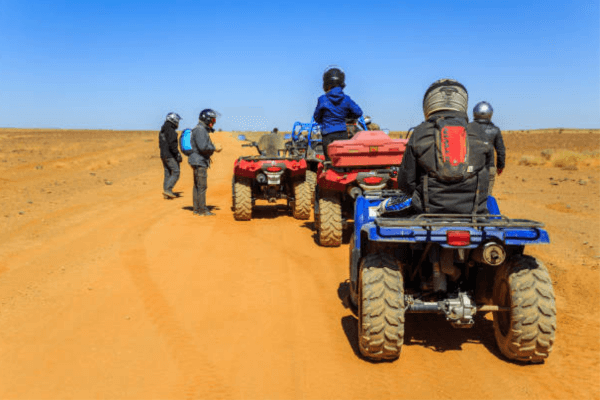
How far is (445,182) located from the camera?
3.96m

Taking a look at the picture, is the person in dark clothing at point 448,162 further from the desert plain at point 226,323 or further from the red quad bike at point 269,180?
the red quad bike at point 269,180

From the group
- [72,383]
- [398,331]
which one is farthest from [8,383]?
[398,331]

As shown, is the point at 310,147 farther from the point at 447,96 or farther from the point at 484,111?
the point at 447,96

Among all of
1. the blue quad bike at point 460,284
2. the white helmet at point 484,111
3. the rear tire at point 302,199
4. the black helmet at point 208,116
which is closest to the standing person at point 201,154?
the black helmet at point 208,116

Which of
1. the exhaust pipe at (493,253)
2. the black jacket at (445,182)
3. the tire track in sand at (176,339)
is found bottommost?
the tire track in sand at (176,339)

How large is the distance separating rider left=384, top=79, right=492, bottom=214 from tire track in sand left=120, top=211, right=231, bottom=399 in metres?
2.07

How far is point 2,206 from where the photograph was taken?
37.2ft

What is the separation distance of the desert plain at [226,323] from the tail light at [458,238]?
1.02 metres

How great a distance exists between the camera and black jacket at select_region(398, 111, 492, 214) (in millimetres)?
3922

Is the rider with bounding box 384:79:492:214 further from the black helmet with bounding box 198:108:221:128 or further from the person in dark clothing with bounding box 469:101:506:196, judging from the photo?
the black helmet with bounding box 198:108:221:128

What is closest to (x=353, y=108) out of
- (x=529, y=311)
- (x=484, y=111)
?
(x=484, y=111)

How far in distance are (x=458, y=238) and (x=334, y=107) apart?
550 centimetres

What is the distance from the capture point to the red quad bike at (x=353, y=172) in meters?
7.40

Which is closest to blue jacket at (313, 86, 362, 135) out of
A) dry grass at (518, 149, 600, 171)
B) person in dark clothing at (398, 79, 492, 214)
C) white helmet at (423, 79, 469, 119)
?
white helmet at (423, 79, 469, 119)
